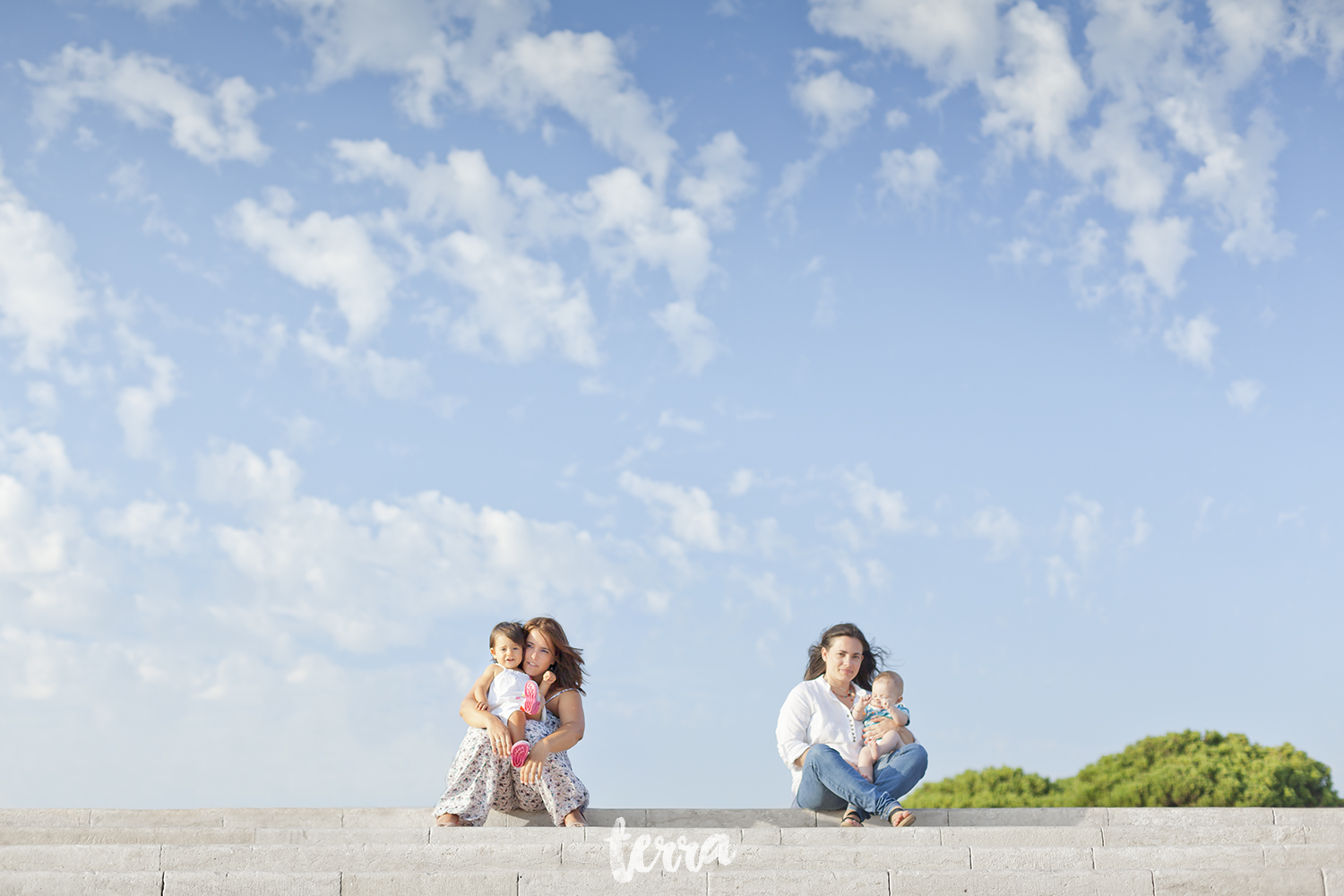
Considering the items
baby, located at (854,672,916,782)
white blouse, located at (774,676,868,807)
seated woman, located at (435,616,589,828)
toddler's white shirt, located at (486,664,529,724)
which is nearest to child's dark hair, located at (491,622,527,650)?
toddler's white shirt, located at (486,664,529,724)

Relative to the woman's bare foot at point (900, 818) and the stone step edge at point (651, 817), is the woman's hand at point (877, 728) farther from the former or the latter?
the woman's bare foot at point (900, 818)

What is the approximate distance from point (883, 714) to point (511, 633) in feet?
9.25

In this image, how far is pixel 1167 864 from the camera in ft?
18.2

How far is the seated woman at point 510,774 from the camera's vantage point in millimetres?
7383

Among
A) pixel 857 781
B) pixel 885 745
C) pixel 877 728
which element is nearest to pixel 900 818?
pixel 857 781

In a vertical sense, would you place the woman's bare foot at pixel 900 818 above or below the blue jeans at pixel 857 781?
below

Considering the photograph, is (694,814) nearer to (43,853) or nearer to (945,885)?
(945,885)

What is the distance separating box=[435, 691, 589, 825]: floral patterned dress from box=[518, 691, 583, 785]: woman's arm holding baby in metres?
0.07

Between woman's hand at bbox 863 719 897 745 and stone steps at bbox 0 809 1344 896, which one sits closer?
stone steps at bbox 0 809 1344 896

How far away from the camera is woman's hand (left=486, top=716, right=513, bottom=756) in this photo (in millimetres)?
7352

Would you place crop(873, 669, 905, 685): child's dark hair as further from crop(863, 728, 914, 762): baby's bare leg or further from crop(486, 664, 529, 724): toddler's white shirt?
crop(486, 664, 529, 724): toddler's white shirt

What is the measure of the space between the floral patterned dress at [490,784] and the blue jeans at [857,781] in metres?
1.62

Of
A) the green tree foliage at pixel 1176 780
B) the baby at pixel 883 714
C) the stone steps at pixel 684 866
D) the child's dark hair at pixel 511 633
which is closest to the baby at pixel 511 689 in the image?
the child's dark hair at pixel 511 633

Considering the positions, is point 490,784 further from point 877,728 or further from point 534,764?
point 877,728
